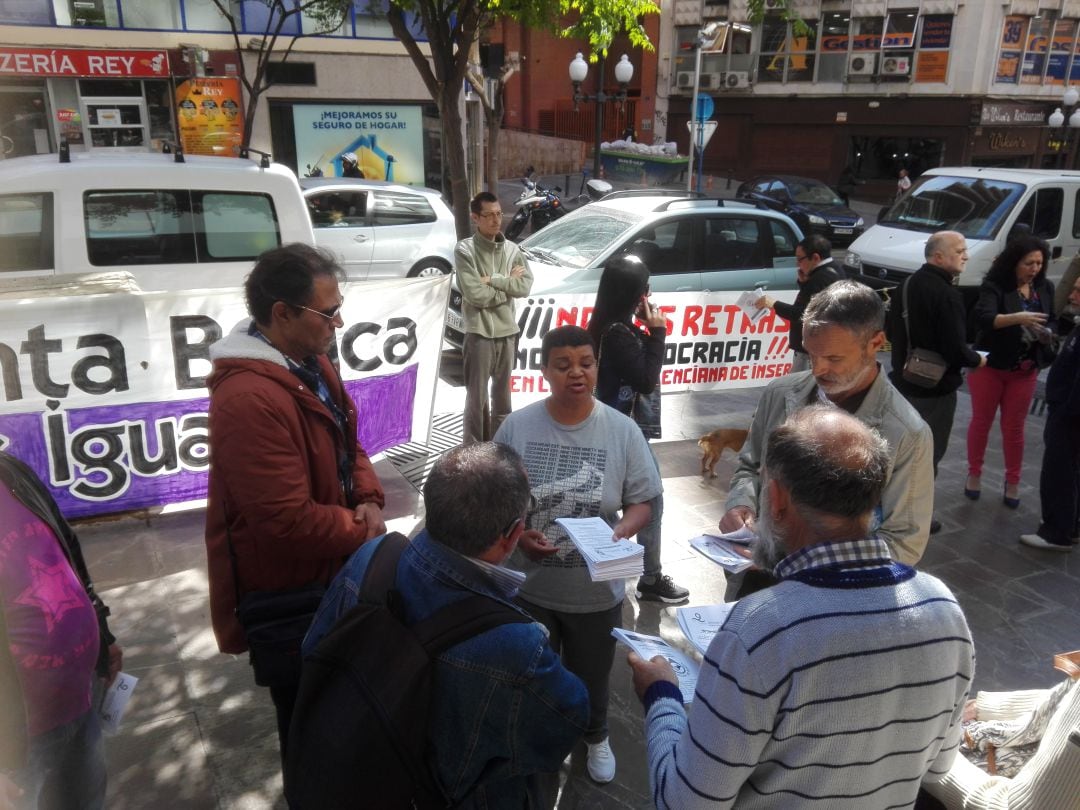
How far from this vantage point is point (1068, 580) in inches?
187

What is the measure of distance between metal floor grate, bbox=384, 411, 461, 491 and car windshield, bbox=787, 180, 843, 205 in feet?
52.2

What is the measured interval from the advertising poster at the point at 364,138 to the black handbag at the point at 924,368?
16.3 metres

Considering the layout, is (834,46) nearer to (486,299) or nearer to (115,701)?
(486,299)

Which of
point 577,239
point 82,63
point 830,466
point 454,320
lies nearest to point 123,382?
point 454,320

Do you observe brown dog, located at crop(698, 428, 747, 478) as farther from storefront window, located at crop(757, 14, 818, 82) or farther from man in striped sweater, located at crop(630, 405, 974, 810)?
storefront window, located at crop(757, 14, 818, 82)

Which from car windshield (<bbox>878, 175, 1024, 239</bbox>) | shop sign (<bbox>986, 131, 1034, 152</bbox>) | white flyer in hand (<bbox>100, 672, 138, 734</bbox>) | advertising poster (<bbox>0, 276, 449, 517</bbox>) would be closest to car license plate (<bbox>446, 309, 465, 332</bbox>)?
advertising poster (<bbox>0, 276, 449, 517</bbox>)

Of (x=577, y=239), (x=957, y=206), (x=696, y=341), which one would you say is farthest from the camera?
(x=957, y=206)

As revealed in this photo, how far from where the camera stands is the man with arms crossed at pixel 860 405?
8.16ft

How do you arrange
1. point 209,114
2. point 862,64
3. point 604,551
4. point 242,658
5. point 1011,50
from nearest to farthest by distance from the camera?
point 604,551
point 242,658
point 209,114
point 1011,50
point 862,64

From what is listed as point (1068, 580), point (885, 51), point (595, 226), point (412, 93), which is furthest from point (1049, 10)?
point (1068, 580)

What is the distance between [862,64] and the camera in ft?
93.4

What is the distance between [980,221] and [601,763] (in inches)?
404

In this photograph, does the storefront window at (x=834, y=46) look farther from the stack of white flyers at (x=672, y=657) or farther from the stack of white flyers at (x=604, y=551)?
the stack of white flyers at (x=672, y=657)

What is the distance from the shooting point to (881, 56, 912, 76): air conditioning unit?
27.4 m
